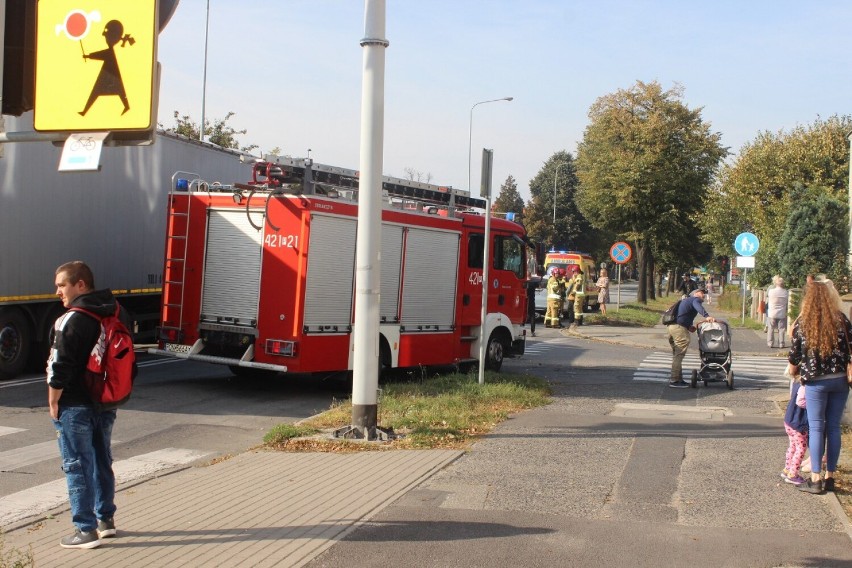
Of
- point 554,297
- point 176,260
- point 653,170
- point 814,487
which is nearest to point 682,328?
point 814,487

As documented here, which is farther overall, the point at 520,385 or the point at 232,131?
the point at 232,131

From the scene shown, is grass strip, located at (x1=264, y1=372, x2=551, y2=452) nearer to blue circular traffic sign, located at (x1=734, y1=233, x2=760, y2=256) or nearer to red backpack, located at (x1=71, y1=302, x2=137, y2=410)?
red backpack, located at (x1=71, y1=302, x2=137, y2=410)

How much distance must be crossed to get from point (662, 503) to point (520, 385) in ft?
20.9

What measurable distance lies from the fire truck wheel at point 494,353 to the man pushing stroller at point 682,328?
2997 mm

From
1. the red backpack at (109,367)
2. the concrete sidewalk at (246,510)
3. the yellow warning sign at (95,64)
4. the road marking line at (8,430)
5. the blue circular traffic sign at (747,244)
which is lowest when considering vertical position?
the road marking line at (8,430)

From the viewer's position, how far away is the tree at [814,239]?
82.8 ft

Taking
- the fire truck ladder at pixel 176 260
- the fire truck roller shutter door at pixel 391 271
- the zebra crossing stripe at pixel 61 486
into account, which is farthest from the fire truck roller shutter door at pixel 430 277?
the zebra crossing stripe at pixel 61 486

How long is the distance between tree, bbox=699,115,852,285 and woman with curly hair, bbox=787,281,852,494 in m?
25.4

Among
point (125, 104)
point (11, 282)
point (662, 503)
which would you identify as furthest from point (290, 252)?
point (125, 104)

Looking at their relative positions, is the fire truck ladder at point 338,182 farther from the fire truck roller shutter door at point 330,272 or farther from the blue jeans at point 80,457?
the blue jeans at point 80,457

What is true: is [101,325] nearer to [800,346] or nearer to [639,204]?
[800,346]

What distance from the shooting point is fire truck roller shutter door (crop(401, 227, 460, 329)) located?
1401 cm

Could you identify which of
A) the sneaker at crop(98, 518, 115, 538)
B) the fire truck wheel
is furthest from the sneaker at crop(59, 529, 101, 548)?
the fire truck wheel

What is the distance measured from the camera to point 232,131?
39062 millimetres
